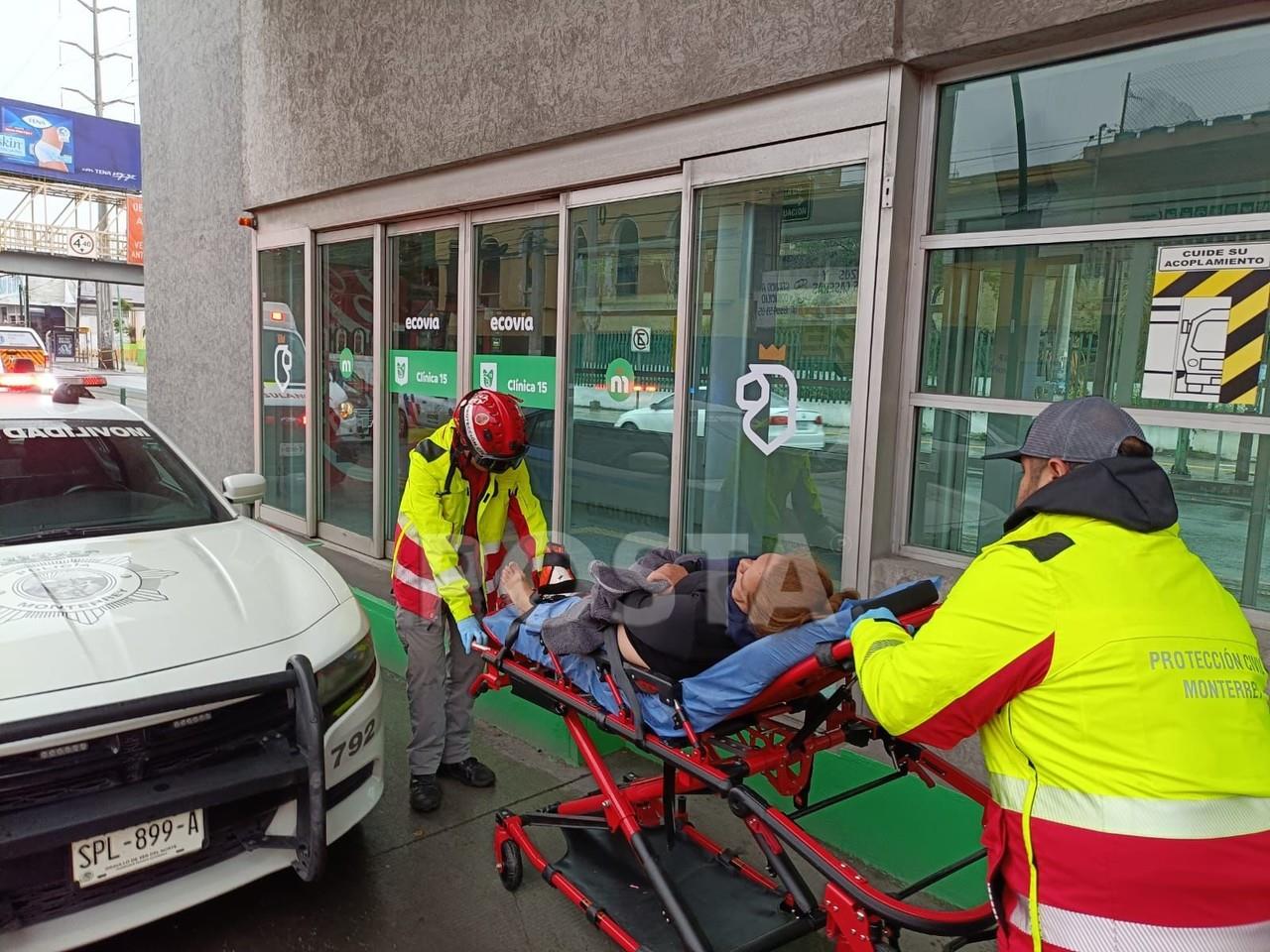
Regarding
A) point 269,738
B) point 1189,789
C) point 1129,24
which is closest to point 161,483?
point 269,738

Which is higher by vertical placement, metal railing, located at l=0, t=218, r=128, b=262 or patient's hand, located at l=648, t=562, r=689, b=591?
metal railing, located at l=0, t=218, r=128, b=262

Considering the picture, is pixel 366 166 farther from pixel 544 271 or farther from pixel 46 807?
pixel 46 807

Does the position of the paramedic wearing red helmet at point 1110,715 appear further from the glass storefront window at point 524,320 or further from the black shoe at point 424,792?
the glass storefront window at point 524,320

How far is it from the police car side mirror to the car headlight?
1.34 meters

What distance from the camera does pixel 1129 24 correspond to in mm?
3395

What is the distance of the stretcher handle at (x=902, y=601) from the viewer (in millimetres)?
2596

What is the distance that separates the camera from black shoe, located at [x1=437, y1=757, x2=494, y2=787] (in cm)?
430

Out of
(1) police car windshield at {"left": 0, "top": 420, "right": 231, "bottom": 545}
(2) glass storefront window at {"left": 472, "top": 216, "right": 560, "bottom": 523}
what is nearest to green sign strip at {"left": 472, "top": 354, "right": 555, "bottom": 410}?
(2) glass storefront window at {"left": 472, "top": 216, "right": 560, "bottom": 523}

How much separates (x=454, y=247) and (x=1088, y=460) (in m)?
5.71

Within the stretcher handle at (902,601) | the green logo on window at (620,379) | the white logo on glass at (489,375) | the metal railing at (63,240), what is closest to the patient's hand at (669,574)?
the stretcher handle at (902,601)

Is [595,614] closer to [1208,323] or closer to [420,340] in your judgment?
[1208,323]

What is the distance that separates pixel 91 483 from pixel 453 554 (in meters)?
1.75

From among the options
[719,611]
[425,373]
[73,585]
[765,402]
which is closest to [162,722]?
[73,585]

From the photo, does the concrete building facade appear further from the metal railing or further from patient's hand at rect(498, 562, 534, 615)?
the metal railing
